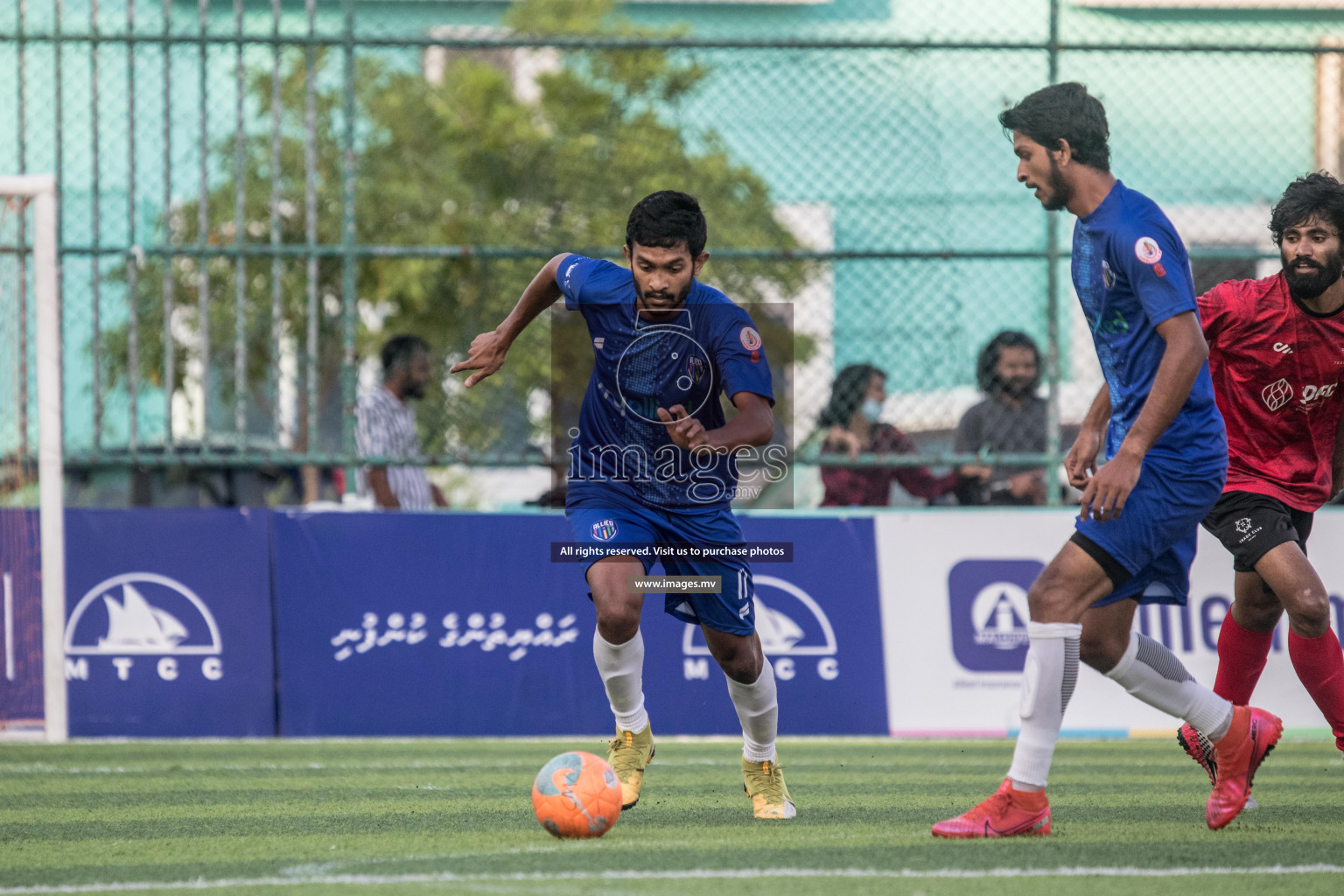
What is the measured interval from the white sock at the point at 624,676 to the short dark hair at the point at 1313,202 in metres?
2.64

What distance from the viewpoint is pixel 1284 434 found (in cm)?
562

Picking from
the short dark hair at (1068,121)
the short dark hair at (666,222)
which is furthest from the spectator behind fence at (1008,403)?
the short dark hair at (1068,121)

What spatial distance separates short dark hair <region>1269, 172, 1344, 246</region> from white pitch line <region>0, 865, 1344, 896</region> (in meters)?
2.29

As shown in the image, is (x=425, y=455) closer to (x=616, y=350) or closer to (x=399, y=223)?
(x=616, y=350)

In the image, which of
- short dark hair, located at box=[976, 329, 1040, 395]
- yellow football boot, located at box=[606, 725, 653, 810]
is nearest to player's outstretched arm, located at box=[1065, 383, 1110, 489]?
yellow football boot, located at box=[606, 725, 653, 810]

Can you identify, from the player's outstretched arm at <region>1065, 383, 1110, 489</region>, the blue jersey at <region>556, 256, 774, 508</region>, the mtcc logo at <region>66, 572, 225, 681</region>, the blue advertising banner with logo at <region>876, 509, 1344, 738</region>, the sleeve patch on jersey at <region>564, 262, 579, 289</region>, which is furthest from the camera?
the blue advertising banner with logo at <region>876, 509, 1344, 738</region>

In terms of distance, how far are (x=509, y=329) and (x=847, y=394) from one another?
11.9 feet

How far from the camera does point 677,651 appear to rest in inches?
331

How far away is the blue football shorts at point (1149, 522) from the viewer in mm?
4438

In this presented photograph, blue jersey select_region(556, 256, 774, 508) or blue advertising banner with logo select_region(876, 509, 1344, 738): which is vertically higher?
blue jersey select_region(556, 256, 774, 508)

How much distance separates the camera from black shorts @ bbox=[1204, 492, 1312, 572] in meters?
5.45

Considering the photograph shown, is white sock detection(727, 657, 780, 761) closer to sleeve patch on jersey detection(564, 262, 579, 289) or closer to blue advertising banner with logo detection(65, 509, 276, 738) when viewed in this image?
sleeve patch on jersey detection(564, 262, 579, 289)

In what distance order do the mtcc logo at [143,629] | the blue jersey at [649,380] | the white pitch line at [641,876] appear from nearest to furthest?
the white pitch line at [641,876], the blue jersey at [649,380], the mtcc logo at [143,629]

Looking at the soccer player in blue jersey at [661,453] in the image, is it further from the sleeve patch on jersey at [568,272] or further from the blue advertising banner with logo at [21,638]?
the blue advertising banner with logo at [21,638]
